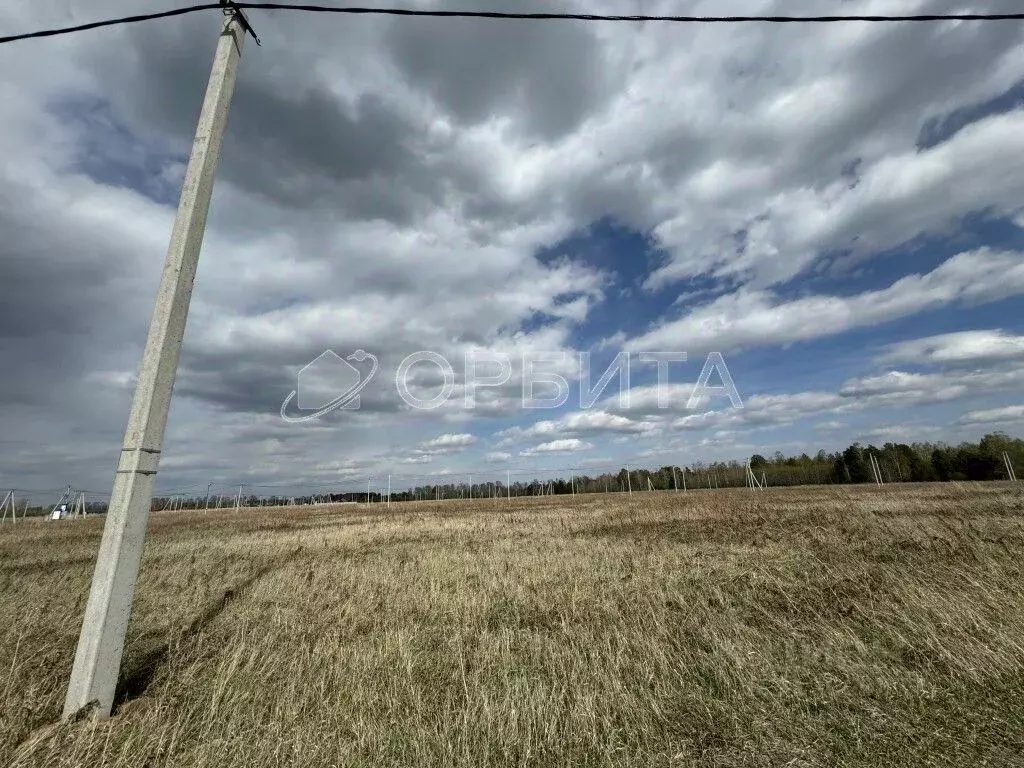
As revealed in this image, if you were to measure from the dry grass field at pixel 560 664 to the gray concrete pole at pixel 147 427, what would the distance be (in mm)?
525

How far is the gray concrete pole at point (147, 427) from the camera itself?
168 inches

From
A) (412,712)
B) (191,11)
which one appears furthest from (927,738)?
(191,11)

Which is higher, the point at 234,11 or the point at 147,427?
the point at 234,11

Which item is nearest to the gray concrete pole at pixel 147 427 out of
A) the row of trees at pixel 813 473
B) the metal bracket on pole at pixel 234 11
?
the metal bracket on pole at pixel 234 11

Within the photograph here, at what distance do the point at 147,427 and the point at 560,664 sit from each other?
5.02 m

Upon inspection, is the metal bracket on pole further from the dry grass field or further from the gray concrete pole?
the dry grass field

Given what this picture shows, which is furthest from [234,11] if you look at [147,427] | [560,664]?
[560,664]

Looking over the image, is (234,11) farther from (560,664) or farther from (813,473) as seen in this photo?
(813,473)

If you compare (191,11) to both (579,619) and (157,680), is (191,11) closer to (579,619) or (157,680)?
(157,680)

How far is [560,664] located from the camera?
18.3 feet

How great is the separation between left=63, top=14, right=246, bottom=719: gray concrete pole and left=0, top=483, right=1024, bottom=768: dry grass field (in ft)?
1.72

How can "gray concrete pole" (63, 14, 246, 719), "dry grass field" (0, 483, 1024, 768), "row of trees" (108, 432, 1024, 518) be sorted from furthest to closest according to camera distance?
"row of trees" (108, 432, 1024, 518) < "gray concrete pole" (63, 14, 246, 719) < "dry grass field" (0, 483, 1024, 768)

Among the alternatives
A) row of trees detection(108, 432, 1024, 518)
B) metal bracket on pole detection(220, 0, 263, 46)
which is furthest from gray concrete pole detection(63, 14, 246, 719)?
row of trees detection(108, 432, 1024, 518)

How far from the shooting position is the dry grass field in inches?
151
